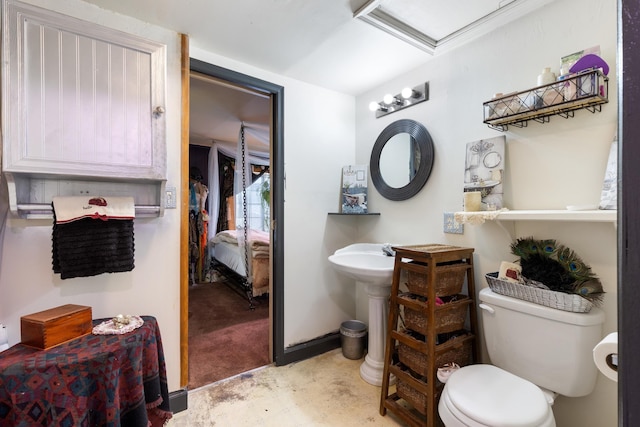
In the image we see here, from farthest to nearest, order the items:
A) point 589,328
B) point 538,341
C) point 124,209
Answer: point 124,209, point 538,341, point 589,328

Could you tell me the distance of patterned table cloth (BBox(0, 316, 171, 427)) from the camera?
1.00 metres

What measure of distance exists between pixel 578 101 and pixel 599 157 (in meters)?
0.28

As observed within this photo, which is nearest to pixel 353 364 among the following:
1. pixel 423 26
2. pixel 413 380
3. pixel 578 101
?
pixel 413 380

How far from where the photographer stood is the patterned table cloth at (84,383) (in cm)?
100

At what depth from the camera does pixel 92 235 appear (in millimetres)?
1378

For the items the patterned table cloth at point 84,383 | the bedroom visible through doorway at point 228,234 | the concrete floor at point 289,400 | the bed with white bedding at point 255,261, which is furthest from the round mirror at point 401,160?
the patterned table cloth at point 84,383

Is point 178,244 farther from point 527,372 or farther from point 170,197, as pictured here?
point 527,372

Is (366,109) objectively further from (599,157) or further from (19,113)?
(19,113)

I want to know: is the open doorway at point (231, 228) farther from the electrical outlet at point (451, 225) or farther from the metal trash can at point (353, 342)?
the electrical outlet at point (451, 225)

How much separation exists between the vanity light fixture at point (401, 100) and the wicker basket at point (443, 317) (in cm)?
140

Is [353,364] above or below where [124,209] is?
below

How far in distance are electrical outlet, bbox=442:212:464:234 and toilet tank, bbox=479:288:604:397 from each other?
0.47m

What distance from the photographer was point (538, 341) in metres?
1.31

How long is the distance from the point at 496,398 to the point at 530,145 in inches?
49.3
